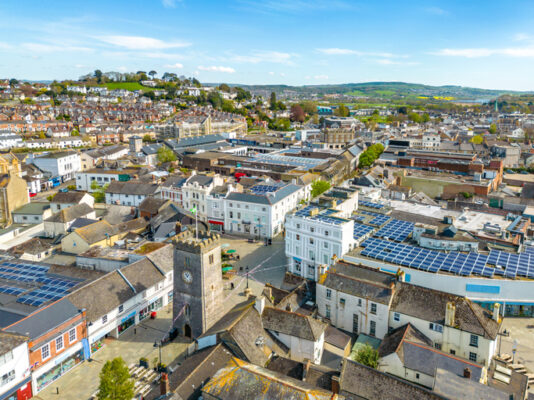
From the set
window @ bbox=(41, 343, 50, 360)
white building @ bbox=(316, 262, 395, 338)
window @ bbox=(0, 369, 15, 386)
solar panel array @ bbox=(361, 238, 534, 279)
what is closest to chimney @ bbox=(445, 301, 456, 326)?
white building @ bbox=(316, 262, 395, 338)

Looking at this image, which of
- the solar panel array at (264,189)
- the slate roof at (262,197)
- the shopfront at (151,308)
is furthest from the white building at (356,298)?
the solar panel array at (264,189)

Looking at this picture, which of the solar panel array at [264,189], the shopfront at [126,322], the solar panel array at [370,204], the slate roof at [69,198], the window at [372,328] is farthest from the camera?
the slate roof at [69,198]

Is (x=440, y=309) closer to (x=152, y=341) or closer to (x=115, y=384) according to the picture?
(x=115, y=384)

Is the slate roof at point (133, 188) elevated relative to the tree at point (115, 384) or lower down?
elevated

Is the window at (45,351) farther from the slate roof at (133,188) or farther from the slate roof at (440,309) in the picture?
the slate roof at (133,188)

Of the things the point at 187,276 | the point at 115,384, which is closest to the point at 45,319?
the point at 115,384

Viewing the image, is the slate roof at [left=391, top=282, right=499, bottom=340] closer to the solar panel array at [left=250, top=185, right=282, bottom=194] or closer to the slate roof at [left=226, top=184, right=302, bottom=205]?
the slate roof at [left=226, top=184, right=302, bottom=205]

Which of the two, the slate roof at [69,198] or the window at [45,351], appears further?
the slate roof at [69,198]
